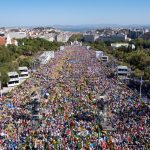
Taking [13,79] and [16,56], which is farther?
[16,56]

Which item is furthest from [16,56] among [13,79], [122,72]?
[13,79]

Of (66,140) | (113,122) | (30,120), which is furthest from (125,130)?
(30,120)

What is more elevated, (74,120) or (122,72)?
(74,120)

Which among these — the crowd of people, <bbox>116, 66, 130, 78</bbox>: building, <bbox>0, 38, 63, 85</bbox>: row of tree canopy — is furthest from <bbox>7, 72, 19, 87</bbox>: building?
<bbox>116, 66, 130, 78</bbox>: building

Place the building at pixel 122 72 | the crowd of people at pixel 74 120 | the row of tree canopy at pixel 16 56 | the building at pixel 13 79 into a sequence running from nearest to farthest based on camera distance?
the crowd of people at pixel 74 120 → the building at pixel 13 79 → the row of tree canopy at pixel 16 56 → the building at pixel 122 72

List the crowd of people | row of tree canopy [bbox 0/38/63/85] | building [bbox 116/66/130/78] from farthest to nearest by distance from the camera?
building [bbox 116/66/130/78]
row of tree canopy [bbox 0/38/63/85]
the crowd of people

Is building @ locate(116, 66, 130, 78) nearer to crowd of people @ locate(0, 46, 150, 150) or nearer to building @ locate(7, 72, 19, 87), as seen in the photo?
crowd of people @ locate(0, 46, 150, 150)

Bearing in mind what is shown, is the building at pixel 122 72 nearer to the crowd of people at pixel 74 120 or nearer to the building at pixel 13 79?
the crowd of people at pixel 74 120

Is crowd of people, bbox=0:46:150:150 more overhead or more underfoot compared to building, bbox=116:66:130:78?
more overhead

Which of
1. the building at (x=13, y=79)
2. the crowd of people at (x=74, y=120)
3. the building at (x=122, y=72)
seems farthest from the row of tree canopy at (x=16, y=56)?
the building at (x=122, y=72)

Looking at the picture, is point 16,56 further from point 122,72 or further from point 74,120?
point 74,120
